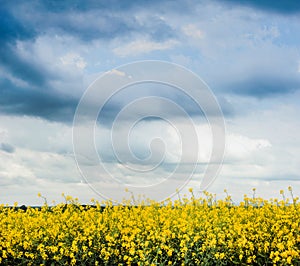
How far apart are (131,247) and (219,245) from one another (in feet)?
4.42

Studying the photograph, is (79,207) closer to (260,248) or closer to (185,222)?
(185,222)

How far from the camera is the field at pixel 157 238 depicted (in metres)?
6.65

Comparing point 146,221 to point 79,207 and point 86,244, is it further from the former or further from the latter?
point 79,207

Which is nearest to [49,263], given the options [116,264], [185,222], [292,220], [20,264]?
[20,264]

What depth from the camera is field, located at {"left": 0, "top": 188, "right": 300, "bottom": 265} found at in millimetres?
6653

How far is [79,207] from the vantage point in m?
8.92

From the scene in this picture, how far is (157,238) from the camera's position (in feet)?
22.5

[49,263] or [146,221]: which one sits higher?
[146,221]

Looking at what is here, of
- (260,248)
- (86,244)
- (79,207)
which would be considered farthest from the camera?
(79,207)

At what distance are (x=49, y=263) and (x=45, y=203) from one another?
2028 mm

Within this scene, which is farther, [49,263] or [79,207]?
[79,207]

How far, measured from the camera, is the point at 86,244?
7238 millimetres

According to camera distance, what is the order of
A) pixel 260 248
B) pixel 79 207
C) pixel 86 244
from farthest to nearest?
pixel 79 207, pixel 86 244, pixel 260 248

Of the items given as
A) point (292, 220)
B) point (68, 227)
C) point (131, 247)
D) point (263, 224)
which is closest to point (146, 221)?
point (131, 247)
